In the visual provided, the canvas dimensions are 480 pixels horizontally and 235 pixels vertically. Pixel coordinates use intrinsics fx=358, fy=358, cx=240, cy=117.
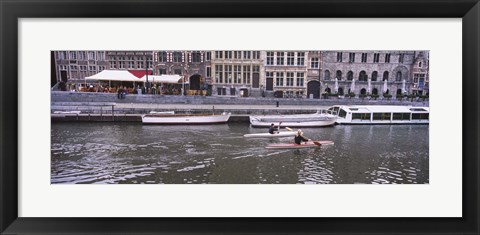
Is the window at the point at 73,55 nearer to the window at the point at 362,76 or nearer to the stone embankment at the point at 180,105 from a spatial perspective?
the stone embankment at the point at 180,105

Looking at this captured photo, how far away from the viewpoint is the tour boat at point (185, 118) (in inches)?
227

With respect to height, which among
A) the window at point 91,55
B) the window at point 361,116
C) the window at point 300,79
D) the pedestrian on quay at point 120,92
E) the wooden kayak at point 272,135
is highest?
the window at point 91,55

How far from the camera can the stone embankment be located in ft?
16.7

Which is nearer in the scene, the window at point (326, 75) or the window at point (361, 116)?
the window at point (326, 75)

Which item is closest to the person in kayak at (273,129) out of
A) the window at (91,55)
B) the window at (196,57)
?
the window at (196,57)

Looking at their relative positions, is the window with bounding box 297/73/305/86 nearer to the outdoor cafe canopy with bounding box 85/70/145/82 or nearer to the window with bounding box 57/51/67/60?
the outdoor cafe canopy with bounding box 85/70/145/82

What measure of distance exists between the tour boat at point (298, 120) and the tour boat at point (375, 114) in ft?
0.45

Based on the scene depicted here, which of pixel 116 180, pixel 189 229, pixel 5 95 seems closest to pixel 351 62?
pixel 189 229

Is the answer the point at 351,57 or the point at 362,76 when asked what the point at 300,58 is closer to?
the point at 351,57

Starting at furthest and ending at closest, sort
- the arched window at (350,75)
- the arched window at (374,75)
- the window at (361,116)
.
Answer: the window at (361,116) < the arched window at (374,75) < the arched window at (350,75)

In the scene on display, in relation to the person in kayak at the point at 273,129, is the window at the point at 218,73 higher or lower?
higher

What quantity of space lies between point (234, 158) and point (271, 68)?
4.28 ft
